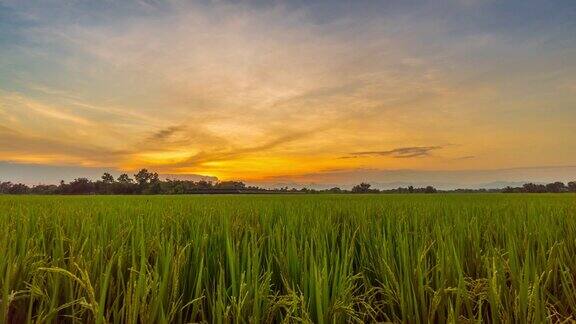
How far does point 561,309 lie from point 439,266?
55 centimetres

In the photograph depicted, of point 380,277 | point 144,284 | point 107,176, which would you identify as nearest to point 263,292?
point 144,284

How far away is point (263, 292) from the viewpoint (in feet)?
5.49

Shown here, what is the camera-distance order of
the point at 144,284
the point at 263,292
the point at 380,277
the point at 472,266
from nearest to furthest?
the point at 144,284 < the point at 263,292 < the point at 380,277 < the point at 472,266

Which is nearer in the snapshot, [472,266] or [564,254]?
[472,266]

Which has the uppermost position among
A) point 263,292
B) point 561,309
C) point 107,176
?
point 107,176

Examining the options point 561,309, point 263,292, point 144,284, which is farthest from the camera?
point 561,309

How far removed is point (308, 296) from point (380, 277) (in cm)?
73

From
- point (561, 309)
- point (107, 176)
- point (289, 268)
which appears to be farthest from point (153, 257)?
point (107, 176)

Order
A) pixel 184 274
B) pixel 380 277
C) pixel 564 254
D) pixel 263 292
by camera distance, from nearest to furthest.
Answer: pixel 263 292 < pixel 184 274 < pixel 380 277 < pixel 564 254

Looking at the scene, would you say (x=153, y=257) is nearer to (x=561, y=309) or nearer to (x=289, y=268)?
(x=289, y=268)

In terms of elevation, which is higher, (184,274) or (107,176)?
(107,176)

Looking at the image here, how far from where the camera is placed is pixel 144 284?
1510 mm

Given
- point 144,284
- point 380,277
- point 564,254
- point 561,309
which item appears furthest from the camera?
point 564,254

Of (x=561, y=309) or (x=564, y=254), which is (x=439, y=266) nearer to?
(x=561, y=309)
